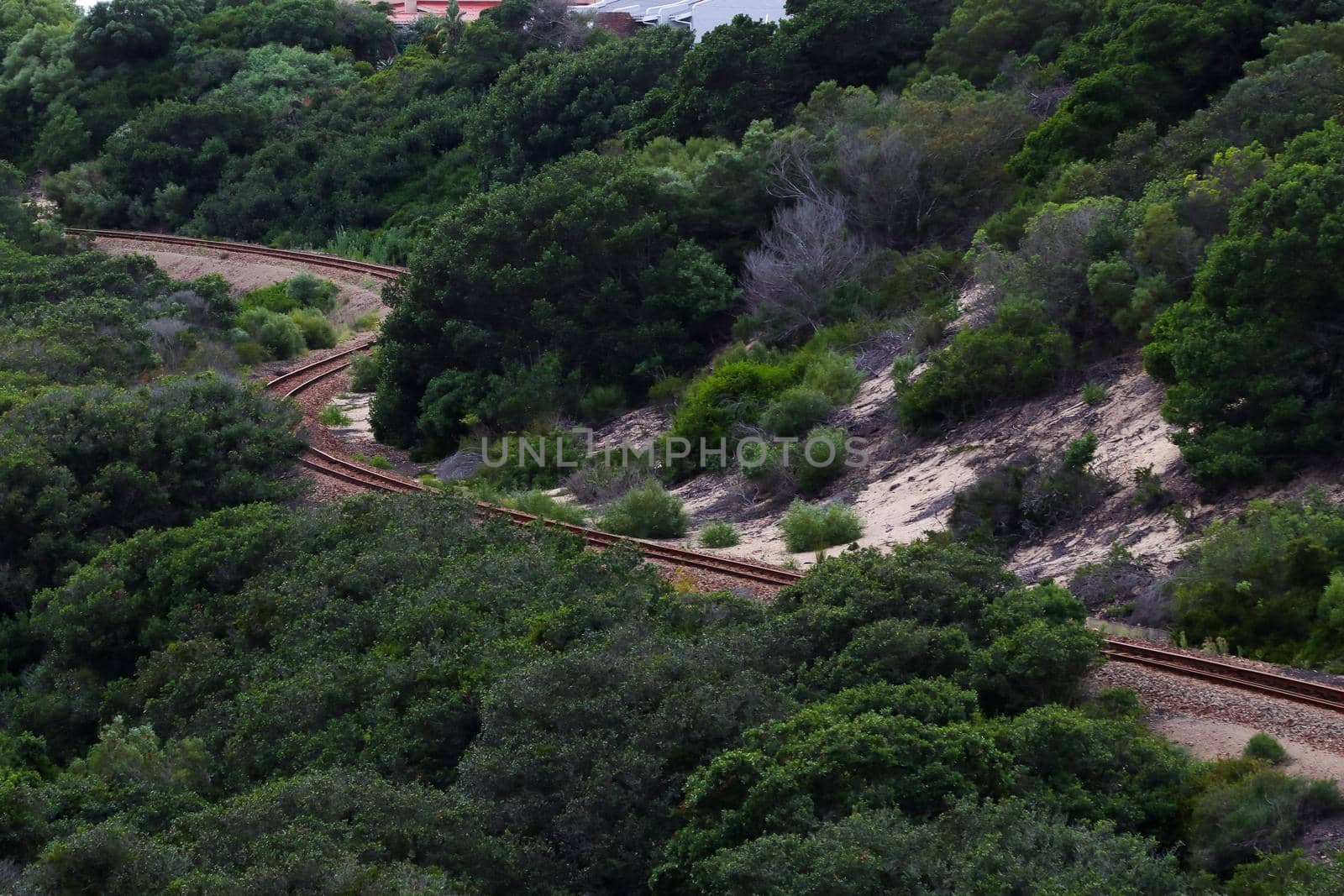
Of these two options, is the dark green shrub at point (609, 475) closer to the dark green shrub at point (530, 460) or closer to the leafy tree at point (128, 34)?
the dark green shrub at point (530, 460)

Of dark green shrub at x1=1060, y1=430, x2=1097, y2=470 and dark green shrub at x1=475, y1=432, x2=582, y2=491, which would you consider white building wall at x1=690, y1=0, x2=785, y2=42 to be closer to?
dark green shrub at x1=475, y1=432, x2=582, y2=491

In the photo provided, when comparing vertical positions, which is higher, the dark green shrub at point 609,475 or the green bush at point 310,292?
the green bush at point 310,292

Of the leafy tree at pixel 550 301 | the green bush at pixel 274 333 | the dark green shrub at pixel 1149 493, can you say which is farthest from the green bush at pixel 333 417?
the dark green shrub at pixel 1149 493

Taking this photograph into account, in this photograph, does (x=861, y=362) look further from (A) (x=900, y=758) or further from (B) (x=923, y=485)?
(A) (x=900, y=758)

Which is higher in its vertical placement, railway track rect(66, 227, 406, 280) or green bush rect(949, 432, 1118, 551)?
railway track rect(66, 227, 406, 280)

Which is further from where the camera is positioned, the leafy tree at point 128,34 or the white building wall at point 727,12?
the leafy tree at point 128,34

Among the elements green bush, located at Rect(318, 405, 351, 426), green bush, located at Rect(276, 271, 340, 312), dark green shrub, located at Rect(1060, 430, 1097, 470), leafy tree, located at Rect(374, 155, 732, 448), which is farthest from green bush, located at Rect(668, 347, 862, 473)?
green bush, located at Rect(276, 271, 340, 312)
